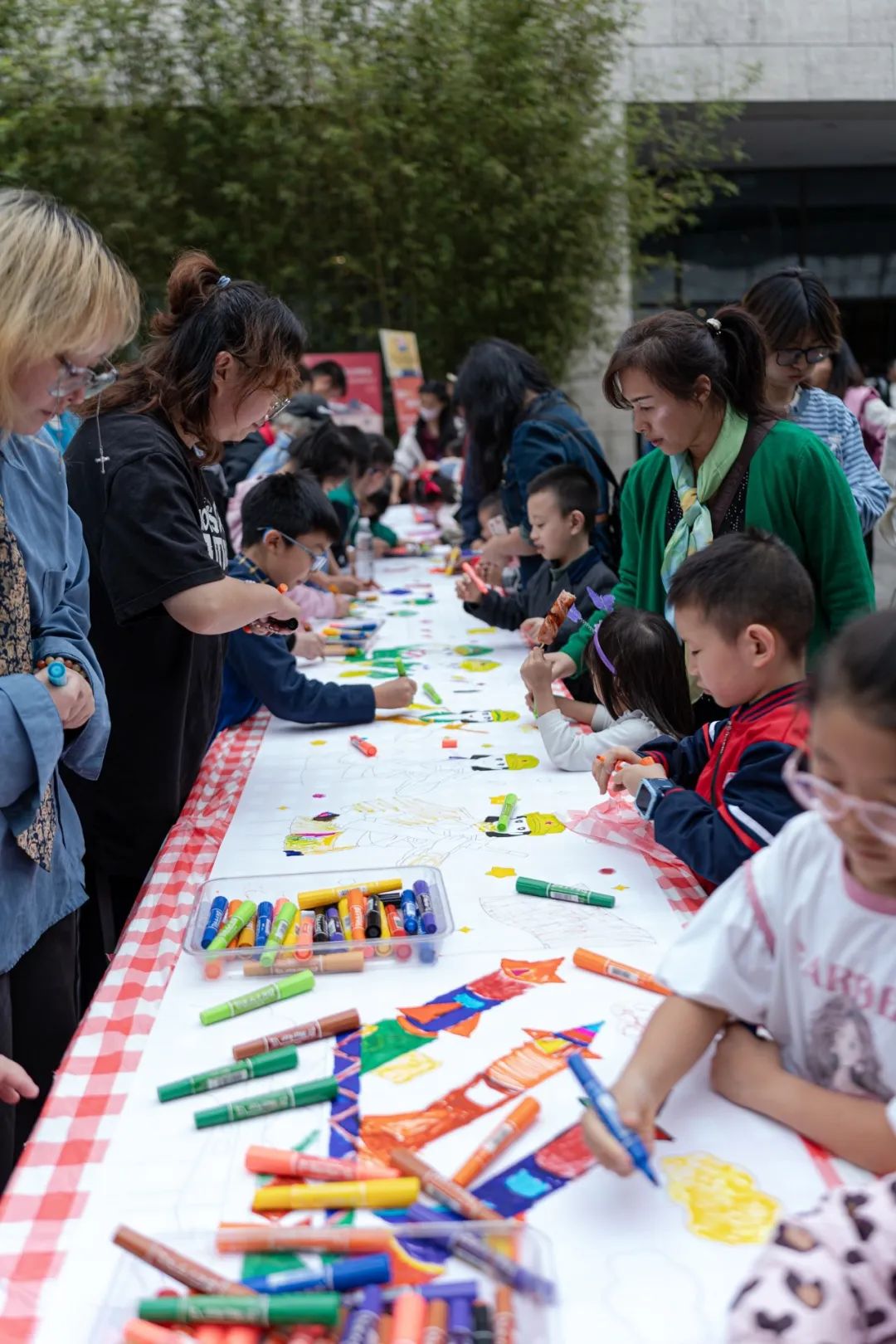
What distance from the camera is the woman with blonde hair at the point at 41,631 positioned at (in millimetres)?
1207

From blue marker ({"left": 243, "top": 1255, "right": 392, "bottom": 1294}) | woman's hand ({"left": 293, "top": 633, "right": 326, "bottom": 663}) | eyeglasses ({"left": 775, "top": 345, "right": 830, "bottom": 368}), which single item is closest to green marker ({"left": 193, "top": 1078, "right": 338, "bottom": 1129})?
blue marker ({"left": 243, "top": 1255, "right": 392, "bottom": 1294})

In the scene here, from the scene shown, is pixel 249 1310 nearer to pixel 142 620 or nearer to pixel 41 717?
pixel 41 717

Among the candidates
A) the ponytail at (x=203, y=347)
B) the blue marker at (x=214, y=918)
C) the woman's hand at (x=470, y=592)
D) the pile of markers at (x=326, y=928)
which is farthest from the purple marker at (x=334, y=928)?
the woman's hand at (x=470, y=592)

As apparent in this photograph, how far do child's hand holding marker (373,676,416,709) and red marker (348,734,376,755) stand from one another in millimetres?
157

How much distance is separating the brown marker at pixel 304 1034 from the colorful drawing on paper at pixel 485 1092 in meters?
0.14

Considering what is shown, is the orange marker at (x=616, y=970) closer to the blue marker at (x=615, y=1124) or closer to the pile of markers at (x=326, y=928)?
the pile of markers at (x=326, y=928)

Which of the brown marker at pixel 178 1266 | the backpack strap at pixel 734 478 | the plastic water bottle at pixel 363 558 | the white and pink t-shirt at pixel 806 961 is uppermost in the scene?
the backpack strap at pixel 734 478

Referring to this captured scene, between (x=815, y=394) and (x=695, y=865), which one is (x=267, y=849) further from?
(x=815, y=394)

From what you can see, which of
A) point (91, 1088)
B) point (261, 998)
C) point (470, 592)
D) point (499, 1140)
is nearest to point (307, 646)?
point (470, 592)

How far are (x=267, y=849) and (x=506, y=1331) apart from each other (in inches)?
41.0

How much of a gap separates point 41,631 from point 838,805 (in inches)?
39.4

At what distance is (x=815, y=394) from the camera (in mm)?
3320

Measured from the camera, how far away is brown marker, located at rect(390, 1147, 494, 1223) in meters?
0.89

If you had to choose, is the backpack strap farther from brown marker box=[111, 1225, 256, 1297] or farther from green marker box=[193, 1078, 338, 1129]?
brown marker box=[111, 1225, 256, 1297]
